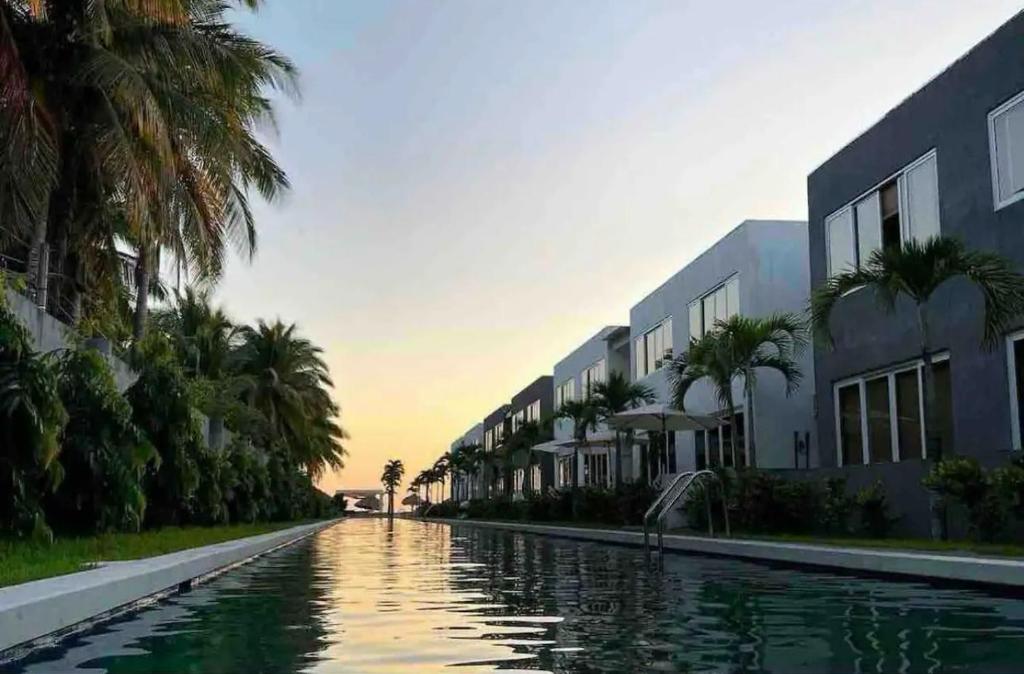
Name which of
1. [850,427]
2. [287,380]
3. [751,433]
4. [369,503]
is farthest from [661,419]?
[369,503]

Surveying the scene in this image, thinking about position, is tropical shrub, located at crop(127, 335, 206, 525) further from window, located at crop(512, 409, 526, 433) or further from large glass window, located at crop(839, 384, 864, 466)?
window, located at crop(512, 409, 526, 433)

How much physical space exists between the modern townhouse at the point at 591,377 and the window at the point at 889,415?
14.5 m

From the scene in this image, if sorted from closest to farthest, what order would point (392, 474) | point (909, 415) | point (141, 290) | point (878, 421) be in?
point (909, 415) → point (878, 421) → point (141, 290) → point (392, 474)

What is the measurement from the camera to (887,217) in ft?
56.4

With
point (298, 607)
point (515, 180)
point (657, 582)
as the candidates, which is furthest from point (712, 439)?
point (298, 607)

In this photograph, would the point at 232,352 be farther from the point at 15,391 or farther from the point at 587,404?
the point at 15,391

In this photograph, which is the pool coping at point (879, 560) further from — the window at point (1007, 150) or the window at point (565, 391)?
the window at point (565, 391)

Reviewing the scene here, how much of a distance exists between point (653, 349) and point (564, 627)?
25020 millimetres

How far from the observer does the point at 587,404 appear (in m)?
27.7

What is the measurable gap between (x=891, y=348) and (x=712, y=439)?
30.8 feet

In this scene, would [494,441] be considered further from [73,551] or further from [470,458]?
[73,551]

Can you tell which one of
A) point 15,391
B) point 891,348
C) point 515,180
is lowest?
point 15,391

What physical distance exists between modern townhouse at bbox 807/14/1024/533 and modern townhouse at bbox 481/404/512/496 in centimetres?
2960

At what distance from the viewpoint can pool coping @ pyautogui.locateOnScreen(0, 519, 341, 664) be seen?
526 cm
